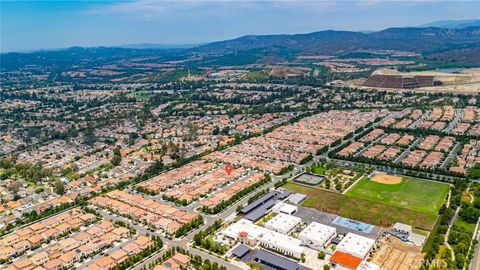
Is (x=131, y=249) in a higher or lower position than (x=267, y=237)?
lower

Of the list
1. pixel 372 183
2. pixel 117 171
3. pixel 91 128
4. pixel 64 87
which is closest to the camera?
pixel 372 183

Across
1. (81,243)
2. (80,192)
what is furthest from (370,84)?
(81,243)

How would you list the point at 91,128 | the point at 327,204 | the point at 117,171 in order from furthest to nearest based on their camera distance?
the point at 91,128
the point at 117,171
the point at 327,204

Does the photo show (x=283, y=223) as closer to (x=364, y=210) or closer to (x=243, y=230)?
(x=243, y=230)

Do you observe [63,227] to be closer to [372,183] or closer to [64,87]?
[372,183]

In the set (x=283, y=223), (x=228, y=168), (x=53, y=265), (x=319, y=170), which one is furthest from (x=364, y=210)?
(x=53, y=265)

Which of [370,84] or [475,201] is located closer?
[475,201]

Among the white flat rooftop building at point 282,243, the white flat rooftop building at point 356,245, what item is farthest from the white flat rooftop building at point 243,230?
the white flat rooftop building at point 356,245
